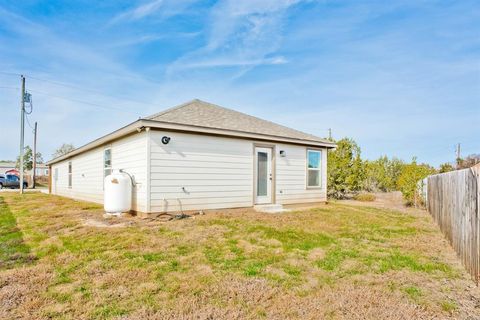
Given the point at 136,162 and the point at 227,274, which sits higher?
the point at 136,162

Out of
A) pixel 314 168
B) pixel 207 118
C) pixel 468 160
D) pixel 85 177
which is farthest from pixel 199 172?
pixel 468 160

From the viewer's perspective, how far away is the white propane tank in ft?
25.9

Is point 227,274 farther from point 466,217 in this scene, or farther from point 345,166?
point 345,166

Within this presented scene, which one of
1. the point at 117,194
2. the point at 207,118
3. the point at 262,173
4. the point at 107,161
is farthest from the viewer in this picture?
the point at 107,161

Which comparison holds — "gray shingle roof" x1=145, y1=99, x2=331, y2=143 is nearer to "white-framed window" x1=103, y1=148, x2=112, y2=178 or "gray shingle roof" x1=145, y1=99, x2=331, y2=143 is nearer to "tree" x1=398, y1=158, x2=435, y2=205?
"white-framed window" x1=103, y1=148, x2=112, y2=178

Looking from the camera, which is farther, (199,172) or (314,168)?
(314,168)

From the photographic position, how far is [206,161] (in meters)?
8.56

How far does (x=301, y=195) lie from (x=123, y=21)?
9681 mm

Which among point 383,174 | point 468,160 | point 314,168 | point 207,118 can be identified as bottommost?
point 383,174

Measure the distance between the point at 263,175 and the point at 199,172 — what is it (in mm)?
2527

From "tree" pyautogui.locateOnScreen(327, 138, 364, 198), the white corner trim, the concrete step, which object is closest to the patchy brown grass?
the white corner trim

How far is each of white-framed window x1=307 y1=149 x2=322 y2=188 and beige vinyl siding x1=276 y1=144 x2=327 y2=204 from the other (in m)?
0.21

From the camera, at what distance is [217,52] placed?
14211mm

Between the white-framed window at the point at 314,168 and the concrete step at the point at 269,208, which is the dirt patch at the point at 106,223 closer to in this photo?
the concrete step at the point at 269,208
